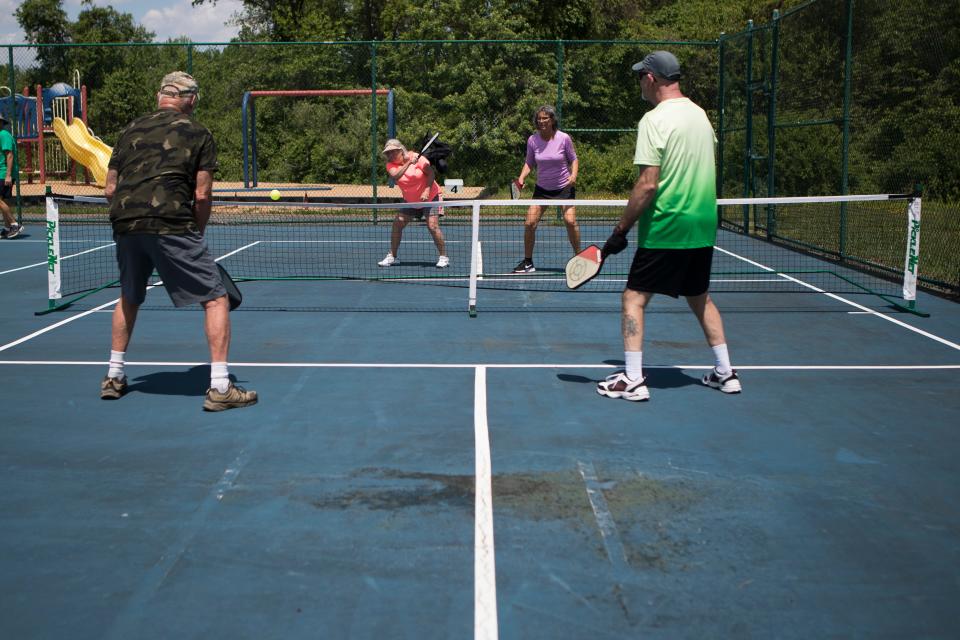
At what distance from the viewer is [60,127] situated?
2484 centimetres

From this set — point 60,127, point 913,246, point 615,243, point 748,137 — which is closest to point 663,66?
point 615,243

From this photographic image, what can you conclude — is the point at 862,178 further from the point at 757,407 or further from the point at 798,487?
the point at 798,487

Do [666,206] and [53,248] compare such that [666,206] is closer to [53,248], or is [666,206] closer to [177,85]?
[177,85]

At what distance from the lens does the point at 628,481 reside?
487cm

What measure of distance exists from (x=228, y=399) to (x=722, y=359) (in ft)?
9.78

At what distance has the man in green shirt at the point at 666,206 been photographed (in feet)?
19.9

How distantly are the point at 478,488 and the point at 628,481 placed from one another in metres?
0.69

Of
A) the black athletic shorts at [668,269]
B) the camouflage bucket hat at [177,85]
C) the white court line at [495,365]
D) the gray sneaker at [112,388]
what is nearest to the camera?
the camouflage bucket hat at [177,85]

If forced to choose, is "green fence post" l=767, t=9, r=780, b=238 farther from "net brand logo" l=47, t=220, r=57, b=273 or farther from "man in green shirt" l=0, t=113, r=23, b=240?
"man in green shirt" l=0, t=113, r=23, b=240

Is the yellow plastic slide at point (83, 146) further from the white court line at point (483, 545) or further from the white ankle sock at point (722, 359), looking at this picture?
the white court line at point (483, 545)

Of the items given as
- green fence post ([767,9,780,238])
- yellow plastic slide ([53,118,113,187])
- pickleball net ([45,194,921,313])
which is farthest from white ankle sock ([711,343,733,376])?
yellow plastic slide ([53,118,113,187])

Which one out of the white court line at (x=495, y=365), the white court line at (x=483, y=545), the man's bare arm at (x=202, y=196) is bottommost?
the white court line at (x=483, y=545)

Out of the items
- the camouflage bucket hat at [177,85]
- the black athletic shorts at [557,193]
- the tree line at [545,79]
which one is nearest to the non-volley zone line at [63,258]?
the tree line at [545,79]

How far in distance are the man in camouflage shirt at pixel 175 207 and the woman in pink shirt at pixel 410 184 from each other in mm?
6523
